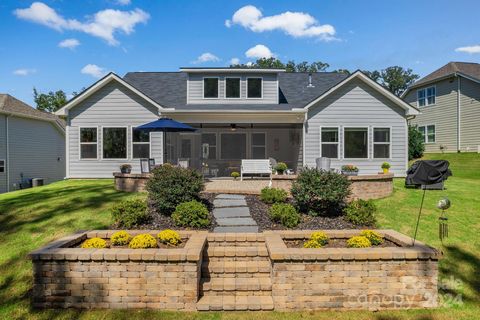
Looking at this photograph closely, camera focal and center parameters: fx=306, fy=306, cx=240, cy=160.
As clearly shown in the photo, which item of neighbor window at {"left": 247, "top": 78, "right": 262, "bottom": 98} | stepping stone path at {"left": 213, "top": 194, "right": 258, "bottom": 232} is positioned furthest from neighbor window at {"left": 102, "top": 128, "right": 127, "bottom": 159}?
stepping stone path at {"left": 213, "top": 194, "right": 258, "bottom": 232}

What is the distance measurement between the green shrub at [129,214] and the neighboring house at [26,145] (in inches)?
756

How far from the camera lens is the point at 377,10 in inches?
516

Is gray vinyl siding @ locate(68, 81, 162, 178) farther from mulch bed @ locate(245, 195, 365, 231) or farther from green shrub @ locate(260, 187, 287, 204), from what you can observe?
mulch bed @ locate(245, 195, 365, 231)

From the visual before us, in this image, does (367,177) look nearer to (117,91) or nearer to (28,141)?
(117,91)

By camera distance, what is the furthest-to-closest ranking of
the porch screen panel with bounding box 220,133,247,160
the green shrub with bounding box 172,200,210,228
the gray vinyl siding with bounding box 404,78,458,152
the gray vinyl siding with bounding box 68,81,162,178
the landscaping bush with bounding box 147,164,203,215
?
1. the gray vinyl siding with bounding box 404,78,458,152
2. the porch screen panel with bounding box 220,133,247,160
3. the gray vinyl siding with bounding box 68,81,162,178
4. the landscaping bush with bounding box 147,164,203,215
5. the green shrub with bounding box 172,200,210,228

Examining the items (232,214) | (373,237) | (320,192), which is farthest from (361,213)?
(232,214)

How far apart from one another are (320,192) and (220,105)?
9673 mm

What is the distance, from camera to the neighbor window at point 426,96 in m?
27.0

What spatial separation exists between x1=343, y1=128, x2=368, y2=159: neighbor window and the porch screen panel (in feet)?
20.1

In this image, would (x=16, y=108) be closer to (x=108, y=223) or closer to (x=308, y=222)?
(x=108, y=223)

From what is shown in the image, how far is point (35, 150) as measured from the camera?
80.7 ft

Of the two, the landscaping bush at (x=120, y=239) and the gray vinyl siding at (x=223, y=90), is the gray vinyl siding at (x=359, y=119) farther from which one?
the landscaping bush at (x=120, y=239)

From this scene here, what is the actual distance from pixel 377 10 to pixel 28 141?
25289 mm

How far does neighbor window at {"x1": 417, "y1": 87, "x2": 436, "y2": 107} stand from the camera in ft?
88.7
